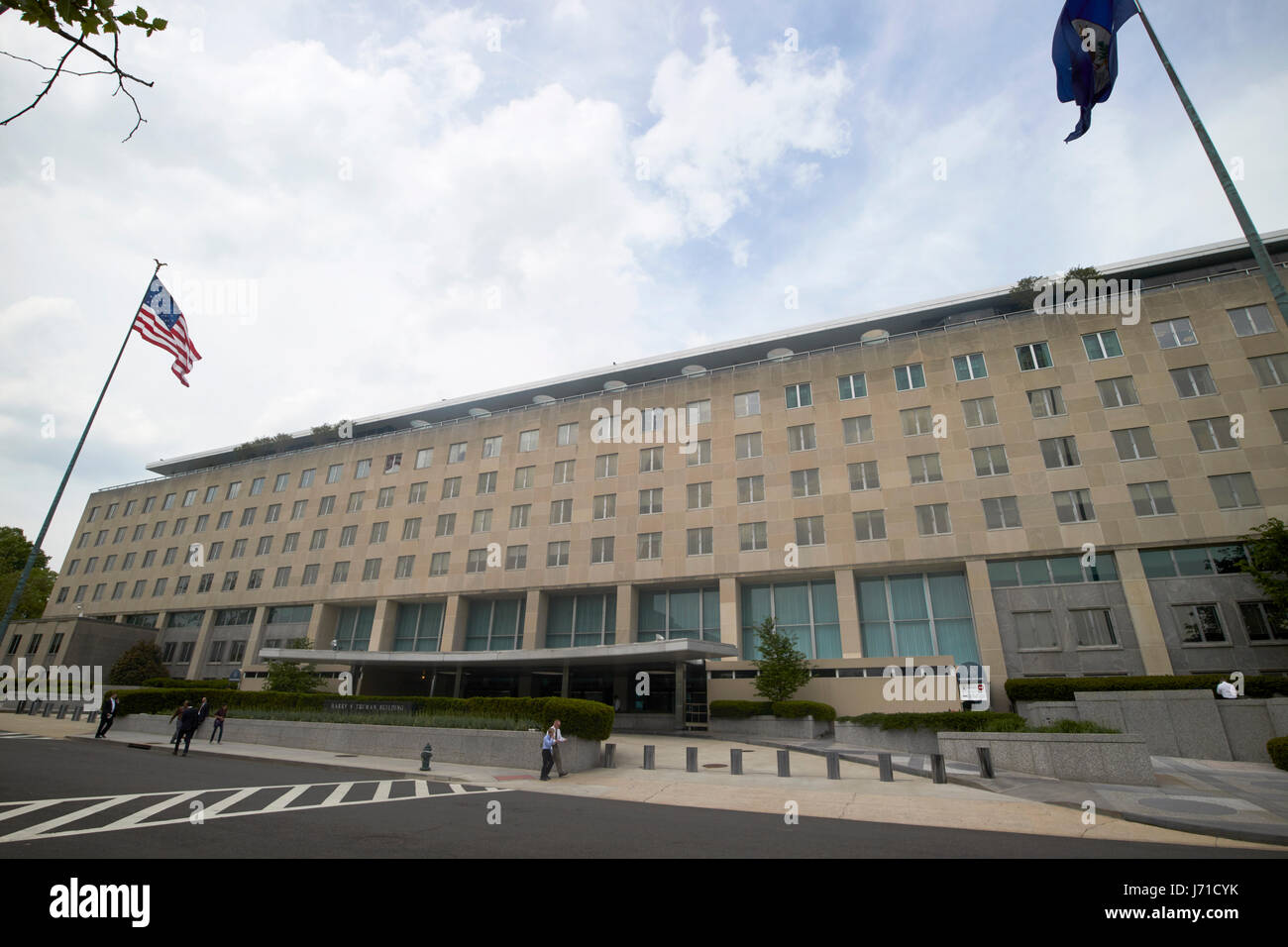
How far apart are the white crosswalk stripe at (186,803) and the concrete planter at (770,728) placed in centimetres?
1750

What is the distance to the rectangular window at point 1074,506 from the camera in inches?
1267

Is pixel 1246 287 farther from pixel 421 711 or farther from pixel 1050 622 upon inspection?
pixel 421 711

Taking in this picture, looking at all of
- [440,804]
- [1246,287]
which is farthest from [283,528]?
[1246,287]

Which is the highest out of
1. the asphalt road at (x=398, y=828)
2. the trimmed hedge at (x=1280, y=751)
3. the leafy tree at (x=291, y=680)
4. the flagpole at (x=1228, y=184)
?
the flagpole at (x=1228, y=184)

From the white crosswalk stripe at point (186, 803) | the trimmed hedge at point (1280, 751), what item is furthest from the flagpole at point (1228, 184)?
the white crosswalk stripe at point (186, 803)

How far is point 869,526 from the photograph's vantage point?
1403 inches

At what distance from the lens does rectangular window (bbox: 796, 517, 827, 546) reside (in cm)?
3634

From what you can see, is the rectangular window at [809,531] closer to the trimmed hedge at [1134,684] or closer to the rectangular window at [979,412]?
the rectangular window at [979,412]

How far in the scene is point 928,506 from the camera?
34969 millimetres

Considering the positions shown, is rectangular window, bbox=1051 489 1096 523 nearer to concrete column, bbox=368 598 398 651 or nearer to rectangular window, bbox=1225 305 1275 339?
rectangular window, bbox=1225 305 1275 339

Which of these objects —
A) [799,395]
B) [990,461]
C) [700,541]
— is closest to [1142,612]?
[990,461]

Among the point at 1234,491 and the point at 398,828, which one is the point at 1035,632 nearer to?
the point at 1234,491

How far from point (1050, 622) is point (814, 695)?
12765mm

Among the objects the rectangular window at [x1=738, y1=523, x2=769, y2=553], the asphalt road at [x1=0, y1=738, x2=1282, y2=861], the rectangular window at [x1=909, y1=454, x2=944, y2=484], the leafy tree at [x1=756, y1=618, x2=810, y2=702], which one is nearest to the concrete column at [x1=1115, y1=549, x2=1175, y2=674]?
the rectangular window at [x1=909, y1=454, x2=944, y2=484]
